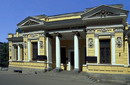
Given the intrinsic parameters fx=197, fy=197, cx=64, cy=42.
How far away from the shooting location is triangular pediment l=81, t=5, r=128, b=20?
1723 cm

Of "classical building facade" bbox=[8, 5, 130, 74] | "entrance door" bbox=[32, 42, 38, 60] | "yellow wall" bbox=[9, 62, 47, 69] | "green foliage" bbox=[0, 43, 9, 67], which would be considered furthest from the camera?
"green foliage" bbox=[0, 43, 9, 67]

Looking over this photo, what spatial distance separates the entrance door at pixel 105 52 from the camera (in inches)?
716

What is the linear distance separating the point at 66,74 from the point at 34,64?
15.8 ft

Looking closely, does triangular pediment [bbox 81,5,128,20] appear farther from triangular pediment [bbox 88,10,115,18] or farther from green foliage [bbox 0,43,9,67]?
green foliage [bbox 0,43,9,67]

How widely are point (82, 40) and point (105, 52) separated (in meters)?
5.06

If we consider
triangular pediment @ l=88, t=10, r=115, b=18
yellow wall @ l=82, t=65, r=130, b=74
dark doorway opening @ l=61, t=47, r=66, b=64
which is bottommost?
A: yellow wall @ l=82, t=65, r=130, b=74

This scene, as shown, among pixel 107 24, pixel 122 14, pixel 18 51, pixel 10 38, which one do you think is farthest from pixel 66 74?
pixel 10 38

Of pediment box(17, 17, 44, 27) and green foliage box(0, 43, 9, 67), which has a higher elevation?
pediment box(17, 17, 44, 27)

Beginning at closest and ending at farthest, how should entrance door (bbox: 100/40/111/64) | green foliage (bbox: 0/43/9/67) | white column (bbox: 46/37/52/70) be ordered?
entrance door (bbox: 100/40/111/64) < white column (bbox: 46/37/52/70) < green foliage (bbox: 0/43/9/67)

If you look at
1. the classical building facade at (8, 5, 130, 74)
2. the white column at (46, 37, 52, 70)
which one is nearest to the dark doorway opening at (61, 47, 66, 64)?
the classical building facade at (8, 5, 130, 74)

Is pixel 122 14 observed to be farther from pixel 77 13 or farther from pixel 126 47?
pixel 77 13

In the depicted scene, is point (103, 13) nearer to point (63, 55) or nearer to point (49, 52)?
point (49, 52)

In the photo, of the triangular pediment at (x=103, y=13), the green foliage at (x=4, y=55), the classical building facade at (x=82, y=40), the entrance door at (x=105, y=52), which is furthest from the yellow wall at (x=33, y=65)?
the green foliage at (x=4, y=55)

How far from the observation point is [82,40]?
2294 cm
